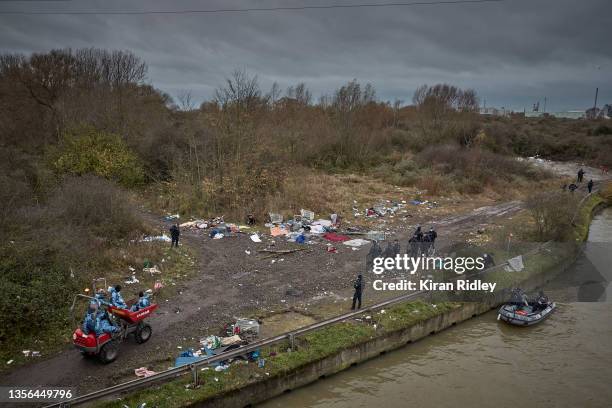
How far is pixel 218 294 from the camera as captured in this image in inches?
569

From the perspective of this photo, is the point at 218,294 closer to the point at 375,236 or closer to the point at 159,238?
the point at 159,238

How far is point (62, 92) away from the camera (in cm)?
2980

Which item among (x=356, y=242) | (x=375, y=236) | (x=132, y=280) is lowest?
(x=132, y=280)

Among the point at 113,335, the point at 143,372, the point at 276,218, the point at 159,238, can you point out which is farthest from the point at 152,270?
the point at 276,218

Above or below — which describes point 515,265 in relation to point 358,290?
above

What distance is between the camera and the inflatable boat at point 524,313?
1531 centimetres

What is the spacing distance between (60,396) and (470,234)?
19737 mm

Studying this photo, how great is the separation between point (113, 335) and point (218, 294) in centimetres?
438

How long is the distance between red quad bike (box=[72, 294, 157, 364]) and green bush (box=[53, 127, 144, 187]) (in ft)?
48.6

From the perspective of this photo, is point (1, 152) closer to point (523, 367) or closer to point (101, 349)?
point (101, 349)

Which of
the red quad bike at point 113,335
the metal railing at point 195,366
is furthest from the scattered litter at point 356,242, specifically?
the red quad bike at point 113,335

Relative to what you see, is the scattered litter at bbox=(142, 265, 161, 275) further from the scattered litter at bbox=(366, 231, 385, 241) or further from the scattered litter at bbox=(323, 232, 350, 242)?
the scattered litter at bbox=(366, 231, 385, 241)

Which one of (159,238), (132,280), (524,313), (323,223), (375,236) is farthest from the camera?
(323,223)

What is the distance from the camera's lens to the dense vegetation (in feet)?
43.9
